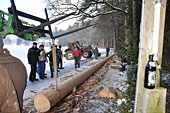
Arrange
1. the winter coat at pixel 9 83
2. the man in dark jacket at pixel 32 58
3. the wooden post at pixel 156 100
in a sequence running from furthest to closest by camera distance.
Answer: the man in dark jacket at pixel 32 58 → the wooden post at pixel 156 100 → the winter coat at pixel 9 83

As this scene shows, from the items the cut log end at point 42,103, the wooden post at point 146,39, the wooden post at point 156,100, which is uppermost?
the wooden post at point 146,39

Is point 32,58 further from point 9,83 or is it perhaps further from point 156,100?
point 156,100

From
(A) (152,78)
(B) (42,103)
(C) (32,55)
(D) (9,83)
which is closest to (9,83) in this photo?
(D) (9,83)

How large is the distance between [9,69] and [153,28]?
5.53 ft

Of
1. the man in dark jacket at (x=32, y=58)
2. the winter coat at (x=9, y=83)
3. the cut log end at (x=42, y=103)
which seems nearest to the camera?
the winter coat at (x=9, y=83)

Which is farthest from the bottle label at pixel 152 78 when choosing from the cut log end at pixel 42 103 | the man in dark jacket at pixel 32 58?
the man in dark jacket at pixel 32 58

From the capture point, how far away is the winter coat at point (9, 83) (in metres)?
1.12

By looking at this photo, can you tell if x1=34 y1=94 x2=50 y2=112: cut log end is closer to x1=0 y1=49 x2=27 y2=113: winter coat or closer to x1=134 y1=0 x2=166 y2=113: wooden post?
x1=0 y1=49 x2=27 y2=113: winter coat

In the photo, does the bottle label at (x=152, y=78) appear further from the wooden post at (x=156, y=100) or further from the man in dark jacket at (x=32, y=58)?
the man in dark jacket at (x=32, y=58)

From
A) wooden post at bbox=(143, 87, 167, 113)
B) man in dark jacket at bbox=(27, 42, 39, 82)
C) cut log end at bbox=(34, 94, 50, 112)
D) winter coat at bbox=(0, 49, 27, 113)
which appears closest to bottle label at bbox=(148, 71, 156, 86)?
wooden post at bbox=(143, 87, 167, 113)

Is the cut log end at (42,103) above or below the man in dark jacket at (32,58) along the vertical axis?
below

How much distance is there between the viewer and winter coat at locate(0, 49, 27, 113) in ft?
3.68

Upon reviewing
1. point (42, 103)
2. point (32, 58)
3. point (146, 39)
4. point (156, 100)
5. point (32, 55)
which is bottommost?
point (42, 103)

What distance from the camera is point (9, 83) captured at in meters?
1.15
